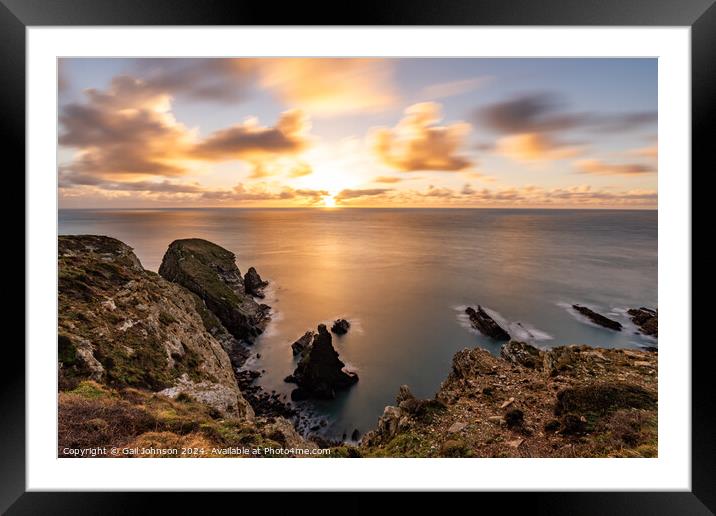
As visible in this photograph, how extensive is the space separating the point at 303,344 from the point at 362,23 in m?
5.41

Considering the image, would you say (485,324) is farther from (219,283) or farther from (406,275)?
(219,283)

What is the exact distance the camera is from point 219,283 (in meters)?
7.31

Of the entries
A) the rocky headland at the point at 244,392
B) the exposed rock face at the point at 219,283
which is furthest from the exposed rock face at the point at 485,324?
the exposed rock face at the point at 219,283

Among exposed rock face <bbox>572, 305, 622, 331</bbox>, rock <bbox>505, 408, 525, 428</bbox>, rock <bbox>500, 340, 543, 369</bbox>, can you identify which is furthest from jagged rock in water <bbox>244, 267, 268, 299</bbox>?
exposed rock face <bbox>572, 305, 622, 331</bbox>

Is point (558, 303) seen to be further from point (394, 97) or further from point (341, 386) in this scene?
point (394, 97)

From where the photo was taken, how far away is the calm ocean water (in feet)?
15.8

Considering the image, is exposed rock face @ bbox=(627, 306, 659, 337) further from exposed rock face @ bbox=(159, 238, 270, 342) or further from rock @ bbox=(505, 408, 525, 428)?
exposed rock face @ bbox=(159, 238, 270, 342)

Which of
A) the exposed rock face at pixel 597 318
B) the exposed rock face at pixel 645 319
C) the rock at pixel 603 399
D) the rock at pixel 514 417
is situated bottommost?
the rock at pixel 514 417

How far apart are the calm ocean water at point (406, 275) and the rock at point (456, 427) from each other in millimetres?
1650

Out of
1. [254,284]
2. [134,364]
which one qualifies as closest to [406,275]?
[254,284]

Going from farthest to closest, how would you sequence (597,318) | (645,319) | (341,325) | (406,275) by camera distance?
(406,275)
(341,325)
(597,318)
(645,319)

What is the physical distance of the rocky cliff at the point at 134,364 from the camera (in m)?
2.79

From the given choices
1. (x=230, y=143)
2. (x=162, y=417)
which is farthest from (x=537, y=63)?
(x=162, y=417)

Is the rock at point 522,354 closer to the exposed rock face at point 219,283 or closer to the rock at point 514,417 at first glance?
the rock at point 514,417
